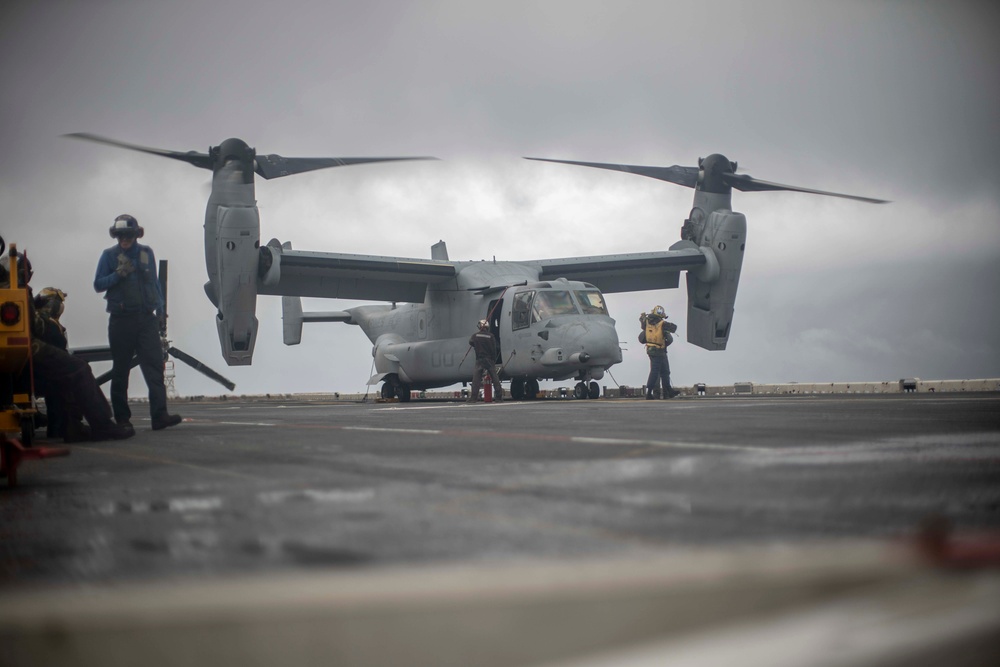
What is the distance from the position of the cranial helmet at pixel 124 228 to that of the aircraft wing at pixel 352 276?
481 inches

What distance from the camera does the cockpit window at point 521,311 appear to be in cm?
2225

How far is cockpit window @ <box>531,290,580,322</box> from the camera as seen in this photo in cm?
2188

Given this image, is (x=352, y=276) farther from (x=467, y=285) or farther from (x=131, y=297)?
(x=131, y=297)

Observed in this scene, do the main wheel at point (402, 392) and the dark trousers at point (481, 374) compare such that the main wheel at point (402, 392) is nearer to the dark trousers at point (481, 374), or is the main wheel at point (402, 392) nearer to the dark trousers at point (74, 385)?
the dark trousers at point (481, 374)

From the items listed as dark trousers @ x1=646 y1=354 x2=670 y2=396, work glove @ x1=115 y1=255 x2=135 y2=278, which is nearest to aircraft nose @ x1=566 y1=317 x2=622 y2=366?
dark trousers @ x1=646 y1=354 x2=670 y2=396

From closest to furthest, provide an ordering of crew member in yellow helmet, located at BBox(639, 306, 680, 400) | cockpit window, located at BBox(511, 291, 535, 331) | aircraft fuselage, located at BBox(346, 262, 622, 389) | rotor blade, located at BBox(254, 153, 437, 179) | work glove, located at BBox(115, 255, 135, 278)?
work glove, located at BBox(115, 255, 135, 278) → crew member in yellow helmet, located at BBox(639, 306, 680, 400) → aircraft fuselage, located at BBox(346, 262, 622, 389) → cockpit window, located at BBox(511, 291, 535, 331) → rotor blade, located at BBox(254, 153, 437, 179)

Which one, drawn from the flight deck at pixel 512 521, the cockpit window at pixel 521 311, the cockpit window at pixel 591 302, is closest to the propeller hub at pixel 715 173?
the cockpit window at pixel 591 302

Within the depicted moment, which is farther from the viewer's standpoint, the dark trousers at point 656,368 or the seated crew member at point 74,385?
the dark trousers at point 656,368

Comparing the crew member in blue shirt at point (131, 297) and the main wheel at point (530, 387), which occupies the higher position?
the crew member in blue shirt at point (131, 297)

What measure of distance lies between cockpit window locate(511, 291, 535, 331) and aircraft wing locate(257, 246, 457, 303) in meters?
3.15

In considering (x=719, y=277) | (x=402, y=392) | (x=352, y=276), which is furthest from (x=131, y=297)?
(x=719, y=277)

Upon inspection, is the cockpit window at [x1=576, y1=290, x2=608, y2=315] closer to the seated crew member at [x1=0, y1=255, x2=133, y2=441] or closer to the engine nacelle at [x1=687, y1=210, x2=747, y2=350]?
the engine nacelle at [x1=687, y1=210, x2=747, y2=350]

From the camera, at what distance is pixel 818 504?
3615 mm

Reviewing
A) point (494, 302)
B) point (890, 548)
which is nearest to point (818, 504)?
point (890, 548)
